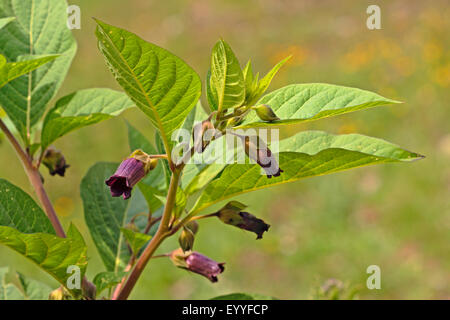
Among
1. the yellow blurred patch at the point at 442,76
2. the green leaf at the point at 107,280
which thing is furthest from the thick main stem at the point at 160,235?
the yellow blurred patch at the point at 442,76

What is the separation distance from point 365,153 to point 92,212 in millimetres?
663

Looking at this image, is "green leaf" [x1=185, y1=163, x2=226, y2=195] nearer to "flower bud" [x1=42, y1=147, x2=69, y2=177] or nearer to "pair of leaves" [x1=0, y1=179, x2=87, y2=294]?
"pair of leaves" [x1=0, y1=179, x2=87, y2=294]

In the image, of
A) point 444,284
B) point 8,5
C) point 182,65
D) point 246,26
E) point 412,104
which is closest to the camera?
point 182,65

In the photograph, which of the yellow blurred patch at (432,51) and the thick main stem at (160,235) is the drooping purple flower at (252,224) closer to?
the thick main stem at (160,235)

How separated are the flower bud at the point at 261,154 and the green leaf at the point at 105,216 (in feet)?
1.58

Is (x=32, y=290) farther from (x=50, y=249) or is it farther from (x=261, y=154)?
(x=261, y=154)

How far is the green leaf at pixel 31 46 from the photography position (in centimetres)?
111

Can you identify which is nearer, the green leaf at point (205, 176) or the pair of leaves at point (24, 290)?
the green leaf at point (205, 176)

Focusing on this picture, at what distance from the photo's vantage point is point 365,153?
2.56ft

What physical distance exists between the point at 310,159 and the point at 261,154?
73 millimetres

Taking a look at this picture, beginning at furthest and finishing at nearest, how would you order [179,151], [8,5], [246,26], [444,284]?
[246,26]
[444,284]
[8,5]
[179,151]
